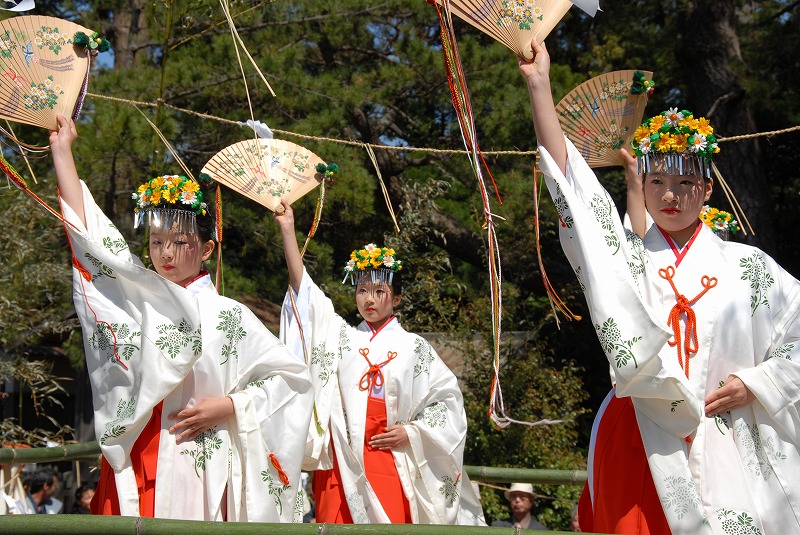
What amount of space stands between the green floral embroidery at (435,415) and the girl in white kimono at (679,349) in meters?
1.82

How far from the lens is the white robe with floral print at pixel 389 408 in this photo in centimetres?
482

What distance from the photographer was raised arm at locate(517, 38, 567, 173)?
287 centimetres

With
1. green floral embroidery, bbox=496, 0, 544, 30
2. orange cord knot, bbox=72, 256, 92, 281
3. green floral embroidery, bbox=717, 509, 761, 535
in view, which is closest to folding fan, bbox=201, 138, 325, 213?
orange cord knot, bbox=72, 256, 92, 281

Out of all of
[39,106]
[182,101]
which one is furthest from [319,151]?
[39,106]

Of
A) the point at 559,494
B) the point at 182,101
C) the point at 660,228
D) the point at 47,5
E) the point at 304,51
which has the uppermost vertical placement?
the point at 47,5

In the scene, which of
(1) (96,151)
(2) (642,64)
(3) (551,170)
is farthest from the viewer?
(2) (642,64)

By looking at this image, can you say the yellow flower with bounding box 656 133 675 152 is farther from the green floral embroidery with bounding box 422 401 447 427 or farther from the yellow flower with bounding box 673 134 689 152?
the green floral embroidery with bounding box 422 401 447 427

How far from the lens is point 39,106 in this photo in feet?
11.4

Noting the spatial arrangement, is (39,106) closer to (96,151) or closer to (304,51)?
(96,151)

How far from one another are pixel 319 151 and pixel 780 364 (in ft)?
17.3

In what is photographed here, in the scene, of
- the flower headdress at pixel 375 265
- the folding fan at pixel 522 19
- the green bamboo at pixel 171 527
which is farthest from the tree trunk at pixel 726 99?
the green bamboo at pixel 171 527

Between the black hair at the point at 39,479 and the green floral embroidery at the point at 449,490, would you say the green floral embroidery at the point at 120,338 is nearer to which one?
the green floral embroidery at the point at 449,490

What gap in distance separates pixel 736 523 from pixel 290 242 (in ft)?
8.15

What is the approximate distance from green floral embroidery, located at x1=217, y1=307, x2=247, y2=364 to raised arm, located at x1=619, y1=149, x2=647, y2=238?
1425 millimetres
